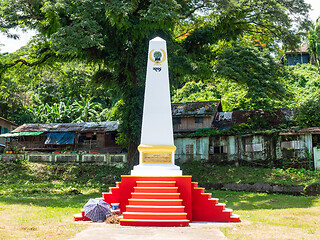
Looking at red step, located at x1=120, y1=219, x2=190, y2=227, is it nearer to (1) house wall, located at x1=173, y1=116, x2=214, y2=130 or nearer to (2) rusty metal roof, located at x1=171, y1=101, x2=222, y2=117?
(2) rusty metal roof, located at x1=171, y1=101, x2=222, y2=117

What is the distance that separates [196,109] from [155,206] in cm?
2128

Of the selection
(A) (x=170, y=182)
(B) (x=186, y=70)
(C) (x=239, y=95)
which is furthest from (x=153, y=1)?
(C) (x=239, y=95)

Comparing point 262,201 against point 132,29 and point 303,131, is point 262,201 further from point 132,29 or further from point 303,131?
point 132,29

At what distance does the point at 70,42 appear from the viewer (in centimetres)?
1931

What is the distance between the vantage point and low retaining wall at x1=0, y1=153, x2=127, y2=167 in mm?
25438

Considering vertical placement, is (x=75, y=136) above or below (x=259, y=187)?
above

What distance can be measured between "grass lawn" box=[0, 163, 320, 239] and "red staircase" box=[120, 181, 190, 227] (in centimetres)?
135

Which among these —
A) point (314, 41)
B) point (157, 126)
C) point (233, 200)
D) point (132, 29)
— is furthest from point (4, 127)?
point (314, 41)

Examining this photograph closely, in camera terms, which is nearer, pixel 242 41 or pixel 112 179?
pixel 112 179

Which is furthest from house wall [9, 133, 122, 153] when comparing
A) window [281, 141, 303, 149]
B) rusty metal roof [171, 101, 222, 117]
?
window [281, 141, 303, 149]

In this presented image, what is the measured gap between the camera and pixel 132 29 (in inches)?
821

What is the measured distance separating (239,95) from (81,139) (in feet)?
52.9

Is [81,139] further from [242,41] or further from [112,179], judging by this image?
[242,41]

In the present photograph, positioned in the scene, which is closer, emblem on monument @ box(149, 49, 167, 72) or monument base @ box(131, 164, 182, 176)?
monument base @ box(131, 164, 182, 176)
